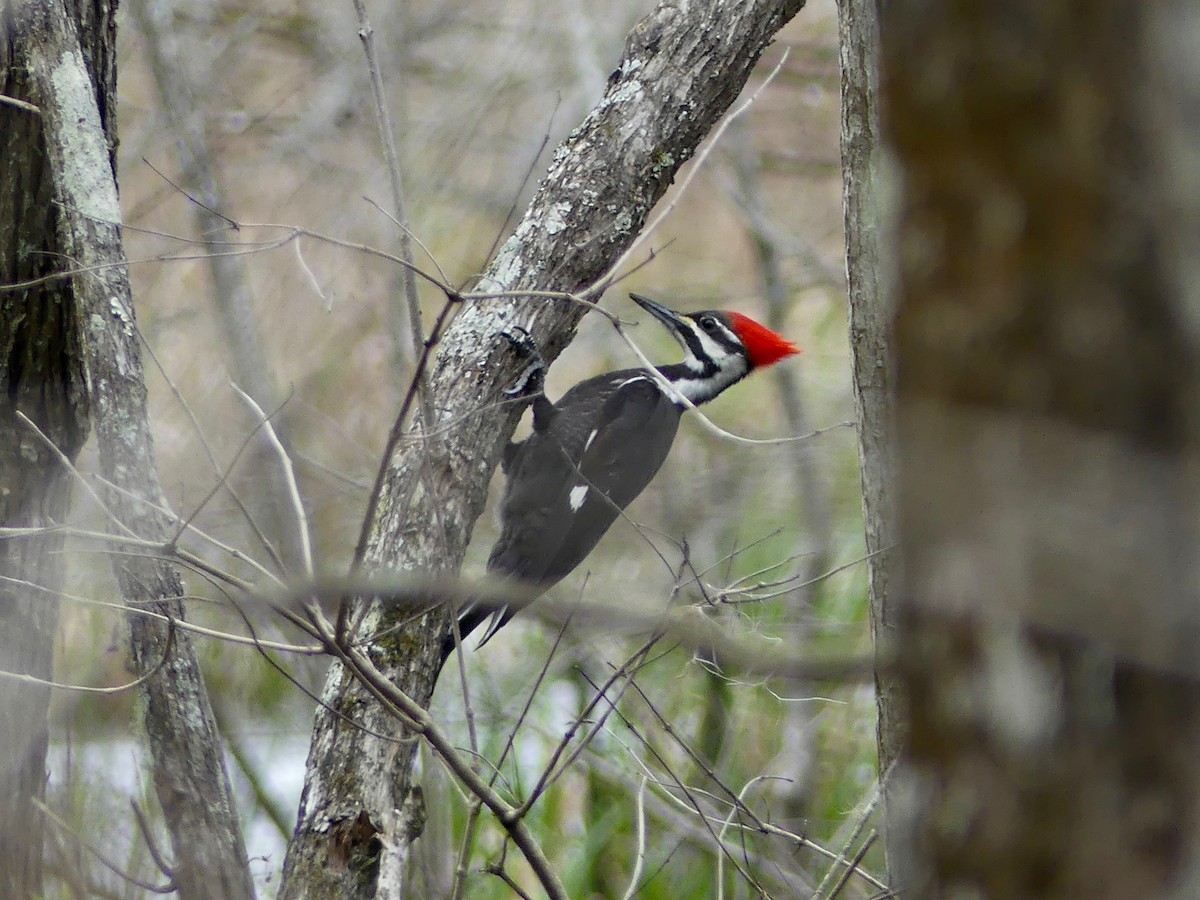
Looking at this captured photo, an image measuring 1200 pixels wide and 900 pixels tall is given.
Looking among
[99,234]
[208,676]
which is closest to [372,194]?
[208,676]

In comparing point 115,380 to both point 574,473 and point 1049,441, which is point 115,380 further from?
point 1049,441

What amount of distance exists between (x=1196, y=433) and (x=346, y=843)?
1996mm

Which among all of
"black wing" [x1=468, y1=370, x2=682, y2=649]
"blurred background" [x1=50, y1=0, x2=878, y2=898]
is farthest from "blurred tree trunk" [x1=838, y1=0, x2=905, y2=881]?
"black wing" [x1=468, y1=370, x2=682, y2=649]

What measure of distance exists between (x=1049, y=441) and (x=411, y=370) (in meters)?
4.80

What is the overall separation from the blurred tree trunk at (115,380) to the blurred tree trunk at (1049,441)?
1744mm

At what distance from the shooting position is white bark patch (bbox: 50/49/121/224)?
2486mm

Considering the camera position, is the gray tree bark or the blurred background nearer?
the gray tree bark

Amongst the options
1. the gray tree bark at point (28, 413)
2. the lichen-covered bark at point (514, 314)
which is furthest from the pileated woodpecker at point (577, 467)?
the gray tree bark at point (28, 413)

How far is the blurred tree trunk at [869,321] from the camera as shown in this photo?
248cm

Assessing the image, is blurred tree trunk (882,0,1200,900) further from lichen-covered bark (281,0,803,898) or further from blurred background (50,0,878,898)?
blurred background (50,0,878,898)

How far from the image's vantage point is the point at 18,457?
266 cm

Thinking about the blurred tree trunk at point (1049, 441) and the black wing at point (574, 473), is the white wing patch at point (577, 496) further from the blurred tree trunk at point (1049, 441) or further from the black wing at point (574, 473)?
the blurred tree trunk at point (1049, 441)

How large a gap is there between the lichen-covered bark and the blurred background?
600 millimetres

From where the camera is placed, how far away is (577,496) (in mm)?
3734
